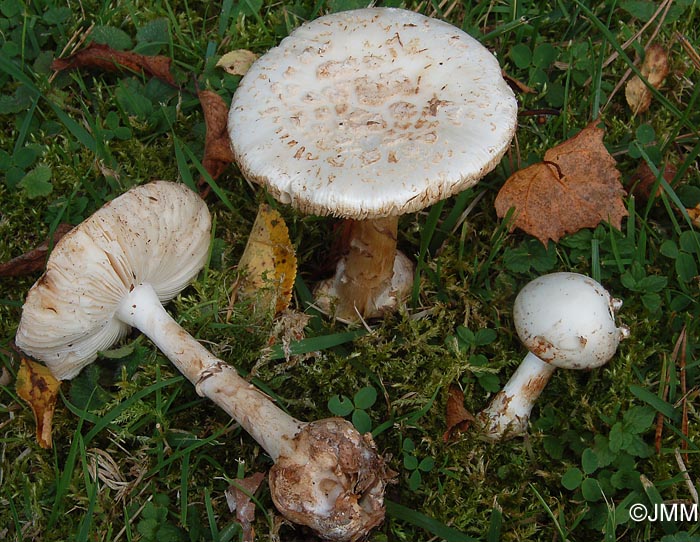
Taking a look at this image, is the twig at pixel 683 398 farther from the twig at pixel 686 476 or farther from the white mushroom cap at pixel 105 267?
the white mushroom cap at pixel 105 267

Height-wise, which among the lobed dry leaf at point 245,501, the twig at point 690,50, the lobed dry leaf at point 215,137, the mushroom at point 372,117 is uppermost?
the mushroom at point 372,117

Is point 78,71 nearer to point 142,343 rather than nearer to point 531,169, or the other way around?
point 142,343

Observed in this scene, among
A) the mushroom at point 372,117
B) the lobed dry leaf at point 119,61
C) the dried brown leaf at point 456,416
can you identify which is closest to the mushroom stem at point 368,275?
the mushroom at point 372,117

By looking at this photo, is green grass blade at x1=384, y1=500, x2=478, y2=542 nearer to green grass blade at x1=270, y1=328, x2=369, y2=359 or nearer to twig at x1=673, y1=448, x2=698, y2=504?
green grass blade at x1=270, y1=328, x2=369, y2=359

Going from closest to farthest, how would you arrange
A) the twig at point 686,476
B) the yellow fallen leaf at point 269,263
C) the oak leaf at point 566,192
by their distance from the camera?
the twig at point 686,476 < the yellow fallen leaf at point 269,263 < the oak leaf at point 566,192

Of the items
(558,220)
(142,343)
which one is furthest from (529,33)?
(142,343)

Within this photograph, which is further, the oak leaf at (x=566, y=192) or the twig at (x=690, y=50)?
the twig at (x=690, y=50)

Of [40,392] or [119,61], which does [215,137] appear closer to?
[119,61]

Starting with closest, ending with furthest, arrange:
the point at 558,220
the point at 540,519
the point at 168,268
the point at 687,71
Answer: the point at 540,519, the point at 168,268, the point at 558,220, the point at 687,71

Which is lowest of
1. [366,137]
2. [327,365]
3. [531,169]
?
[327,365]
